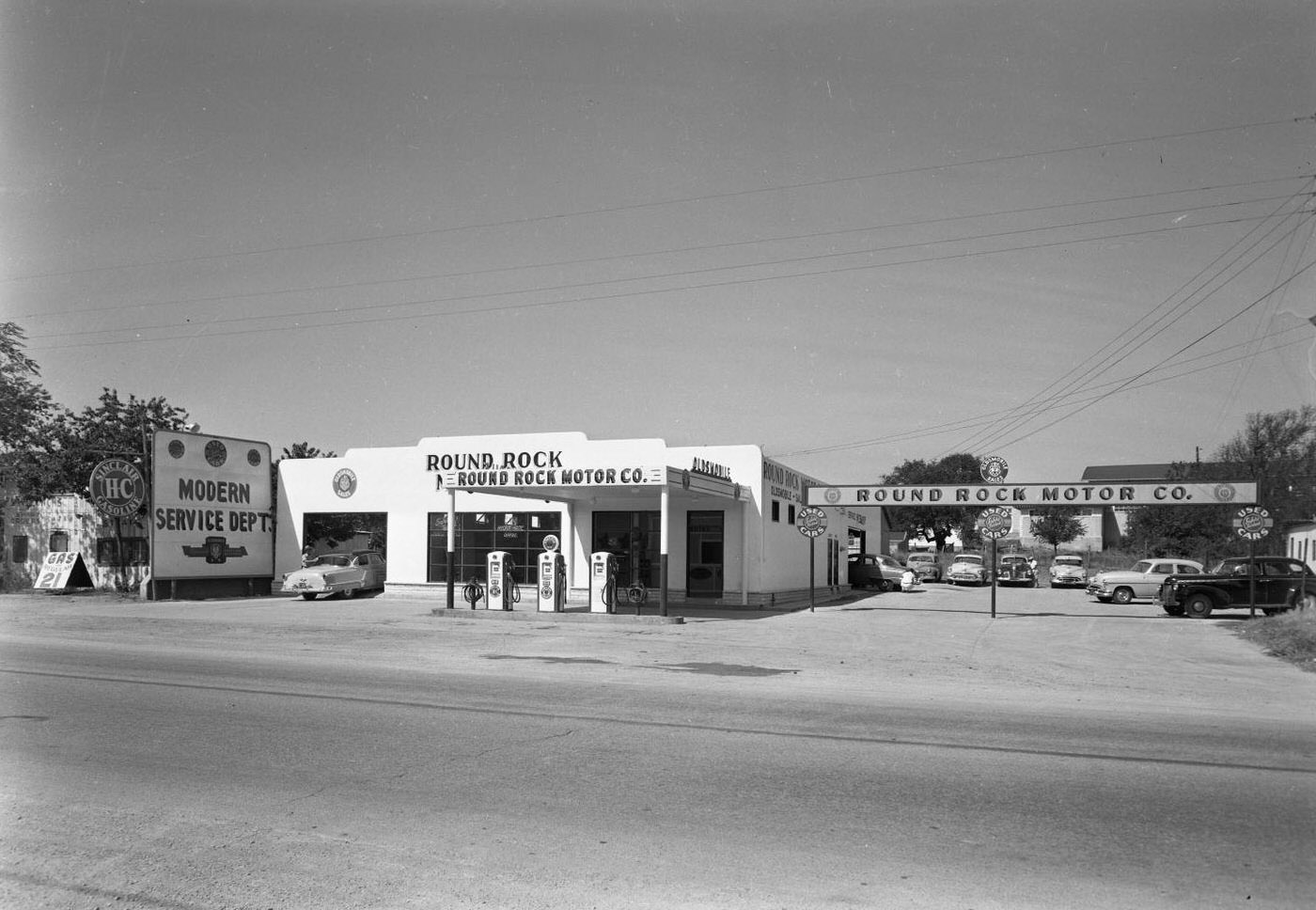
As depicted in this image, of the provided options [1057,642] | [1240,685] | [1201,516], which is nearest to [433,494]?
[1057,642]

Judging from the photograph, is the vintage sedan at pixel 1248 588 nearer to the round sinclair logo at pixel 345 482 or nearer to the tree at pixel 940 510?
the round sinclair logo at pixel 345 482

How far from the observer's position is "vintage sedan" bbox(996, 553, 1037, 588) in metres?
51.8

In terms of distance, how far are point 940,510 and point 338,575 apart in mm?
80532

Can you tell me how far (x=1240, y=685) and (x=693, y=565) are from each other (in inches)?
704

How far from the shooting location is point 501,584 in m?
26.3

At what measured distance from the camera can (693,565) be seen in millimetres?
29891

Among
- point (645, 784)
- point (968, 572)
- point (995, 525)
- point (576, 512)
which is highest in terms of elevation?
point (576, 512)

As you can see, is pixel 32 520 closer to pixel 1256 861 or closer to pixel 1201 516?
pixel 1256 861

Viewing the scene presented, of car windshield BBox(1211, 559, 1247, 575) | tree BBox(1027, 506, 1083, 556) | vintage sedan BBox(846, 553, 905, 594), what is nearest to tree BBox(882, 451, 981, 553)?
tree BBox(1027, 506, 1083, 556)

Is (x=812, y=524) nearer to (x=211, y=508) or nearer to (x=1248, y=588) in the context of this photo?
(x=1248, y=588)

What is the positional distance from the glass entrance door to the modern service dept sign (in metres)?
15.6

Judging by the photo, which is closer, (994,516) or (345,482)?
(994,516)

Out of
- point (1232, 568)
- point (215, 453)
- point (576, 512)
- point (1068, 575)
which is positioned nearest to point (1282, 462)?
point (1068, 575)


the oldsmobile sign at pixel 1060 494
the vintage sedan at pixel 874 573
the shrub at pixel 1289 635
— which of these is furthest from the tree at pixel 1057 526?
the shrub at pixel 1289 635
